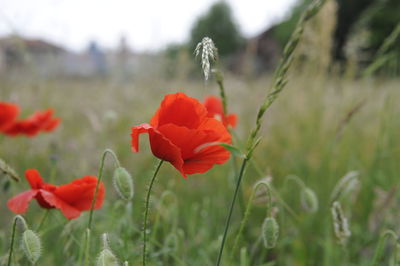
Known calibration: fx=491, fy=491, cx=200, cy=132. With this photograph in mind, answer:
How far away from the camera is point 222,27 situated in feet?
92.9

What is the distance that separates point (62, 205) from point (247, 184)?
1650mm

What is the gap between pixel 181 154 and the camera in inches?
30.0

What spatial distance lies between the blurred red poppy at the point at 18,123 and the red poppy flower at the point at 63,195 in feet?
1.98

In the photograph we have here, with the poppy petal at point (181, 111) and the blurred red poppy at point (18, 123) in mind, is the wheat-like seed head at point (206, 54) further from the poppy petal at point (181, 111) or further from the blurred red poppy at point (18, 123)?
the blurred red poppy at point (18, 123)

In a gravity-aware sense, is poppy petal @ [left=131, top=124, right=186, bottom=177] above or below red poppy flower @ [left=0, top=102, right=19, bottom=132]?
below

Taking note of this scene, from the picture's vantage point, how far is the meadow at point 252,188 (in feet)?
4.09

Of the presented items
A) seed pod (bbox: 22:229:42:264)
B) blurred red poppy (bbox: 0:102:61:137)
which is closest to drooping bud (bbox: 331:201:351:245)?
seed pod (bbox: 22:229:42:264)

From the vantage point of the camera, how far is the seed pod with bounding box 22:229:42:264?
76 cm

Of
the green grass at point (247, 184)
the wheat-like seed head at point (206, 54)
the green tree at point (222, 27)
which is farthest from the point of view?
the green tree at point (222, 27)

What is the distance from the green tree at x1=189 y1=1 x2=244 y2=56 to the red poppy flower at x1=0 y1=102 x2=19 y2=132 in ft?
79.3

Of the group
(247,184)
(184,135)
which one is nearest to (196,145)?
(184,135)

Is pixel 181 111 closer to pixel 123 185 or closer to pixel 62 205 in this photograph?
pixel 123 185

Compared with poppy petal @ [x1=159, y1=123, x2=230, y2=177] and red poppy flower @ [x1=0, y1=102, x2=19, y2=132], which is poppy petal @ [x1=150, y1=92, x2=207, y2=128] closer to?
poppy petal @ [x1=159, y1=123, x2=230, y2=177]

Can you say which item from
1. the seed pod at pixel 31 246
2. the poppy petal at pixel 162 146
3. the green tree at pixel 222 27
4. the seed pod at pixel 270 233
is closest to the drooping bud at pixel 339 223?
the seed pod at pixel 270 233
